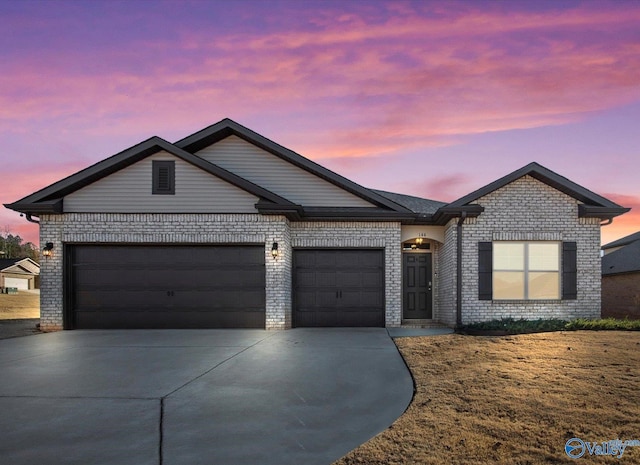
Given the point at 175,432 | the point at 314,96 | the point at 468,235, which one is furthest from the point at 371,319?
the point at 175,432

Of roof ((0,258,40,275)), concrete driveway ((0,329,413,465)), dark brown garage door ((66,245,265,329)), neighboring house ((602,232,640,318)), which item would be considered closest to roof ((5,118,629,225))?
dark brown garage door ((66,245,265,329))

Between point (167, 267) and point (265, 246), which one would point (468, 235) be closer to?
point (265, 246)

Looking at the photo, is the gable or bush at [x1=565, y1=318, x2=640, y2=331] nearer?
bush at [x1=565, y1=318, x2=640, y2=331]

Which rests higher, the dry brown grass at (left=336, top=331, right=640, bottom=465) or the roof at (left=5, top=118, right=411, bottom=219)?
the roof at (left=5, top=118, right=411, bottom=219)

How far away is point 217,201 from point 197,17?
4878 mm

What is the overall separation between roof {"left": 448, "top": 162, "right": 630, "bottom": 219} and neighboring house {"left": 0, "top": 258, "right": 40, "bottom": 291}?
4781 centimetres

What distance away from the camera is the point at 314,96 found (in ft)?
46.4

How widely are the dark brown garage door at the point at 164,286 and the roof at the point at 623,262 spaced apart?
59.6ft

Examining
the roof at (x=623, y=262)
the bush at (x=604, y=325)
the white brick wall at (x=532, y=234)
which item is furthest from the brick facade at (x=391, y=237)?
the roof at (x=623, y=262)

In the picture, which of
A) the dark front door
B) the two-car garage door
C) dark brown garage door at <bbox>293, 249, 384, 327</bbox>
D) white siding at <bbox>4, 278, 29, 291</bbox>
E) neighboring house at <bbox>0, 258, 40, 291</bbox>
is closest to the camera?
the two-car garage door

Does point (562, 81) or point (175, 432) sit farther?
point (562, 81)

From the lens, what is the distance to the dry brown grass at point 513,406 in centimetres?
335

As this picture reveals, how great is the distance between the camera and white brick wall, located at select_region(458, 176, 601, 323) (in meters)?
11.5

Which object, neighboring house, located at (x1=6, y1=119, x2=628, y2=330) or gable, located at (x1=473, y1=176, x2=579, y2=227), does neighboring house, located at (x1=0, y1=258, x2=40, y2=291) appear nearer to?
neighboring house, located at (x1=6, y1=119, x2=628, y2=330)
